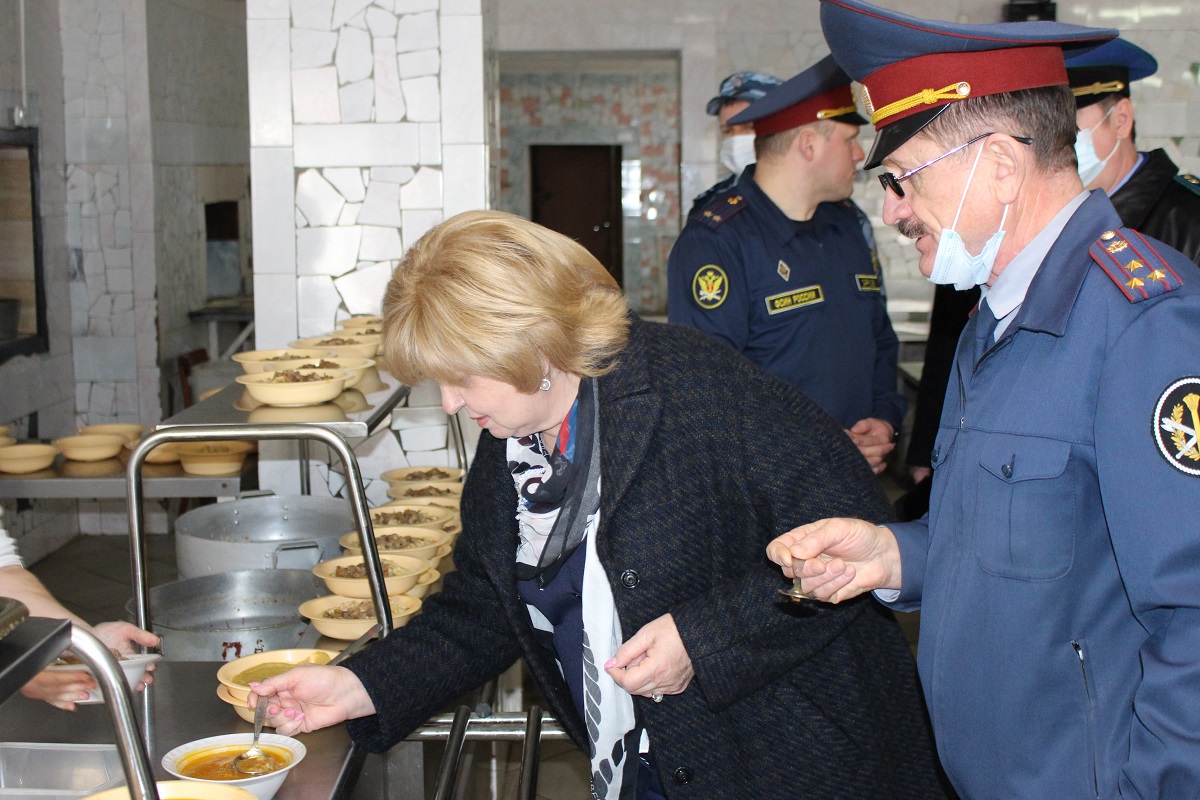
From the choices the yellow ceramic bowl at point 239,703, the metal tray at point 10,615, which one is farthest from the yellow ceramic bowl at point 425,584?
the metal tray at point 10,615

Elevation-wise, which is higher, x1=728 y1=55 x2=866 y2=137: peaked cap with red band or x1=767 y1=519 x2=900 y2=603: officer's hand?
x1=728 y1=55 x2=866 y2=137: peaked cap with red band

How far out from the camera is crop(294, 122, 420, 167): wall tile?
162 inches

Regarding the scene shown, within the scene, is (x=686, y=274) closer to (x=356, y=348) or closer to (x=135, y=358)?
(x=356, y=348)

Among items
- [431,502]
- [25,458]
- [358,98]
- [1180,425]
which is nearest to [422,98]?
[358,98]

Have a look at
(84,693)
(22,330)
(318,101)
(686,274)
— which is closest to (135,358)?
(22,330)

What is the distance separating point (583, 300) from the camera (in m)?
1.72

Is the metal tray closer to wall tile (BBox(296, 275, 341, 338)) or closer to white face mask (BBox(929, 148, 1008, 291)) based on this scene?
white face mask (BBox(929, 148, 1008, 291))

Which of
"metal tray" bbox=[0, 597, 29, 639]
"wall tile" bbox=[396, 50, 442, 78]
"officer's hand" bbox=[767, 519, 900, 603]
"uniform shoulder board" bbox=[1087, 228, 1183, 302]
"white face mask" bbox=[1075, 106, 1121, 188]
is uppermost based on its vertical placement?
"wall tile" bbox=[396, 50, 442, 78]

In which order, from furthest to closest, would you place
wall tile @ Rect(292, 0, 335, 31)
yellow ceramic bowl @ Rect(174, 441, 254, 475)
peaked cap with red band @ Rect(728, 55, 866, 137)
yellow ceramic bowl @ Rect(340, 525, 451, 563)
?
wall tile @ Rect(292, 0, 335, 31) < yellow ceramic bowl @ Rect(174, 441, 254, 475) < peaked cap with red band @ Rect(728, 55, 866, 137) < yellow ceramic bowl @ Rect(340, 525, 451, 563)

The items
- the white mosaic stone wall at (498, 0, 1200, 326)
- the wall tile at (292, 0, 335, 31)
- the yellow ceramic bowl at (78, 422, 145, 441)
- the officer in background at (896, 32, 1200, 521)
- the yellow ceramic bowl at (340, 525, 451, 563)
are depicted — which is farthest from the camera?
the white mosaic stone wall at (498, 0, 1200, 326)

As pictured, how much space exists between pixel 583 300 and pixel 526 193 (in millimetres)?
10527

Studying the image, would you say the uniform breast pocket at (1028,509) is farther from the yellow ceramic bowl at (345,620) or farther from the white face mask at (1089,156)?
the white face mask at (1089,156)

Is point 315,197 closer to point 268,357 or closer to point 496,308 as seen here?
point 268,357

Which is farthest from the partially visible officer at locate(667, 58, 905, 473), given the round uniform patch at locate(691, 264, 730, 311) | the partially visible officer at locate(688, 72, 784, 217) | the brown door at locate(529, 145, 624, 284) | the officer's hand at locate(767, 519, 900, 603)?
the brown door at locate(529, 145, 624, 284)
